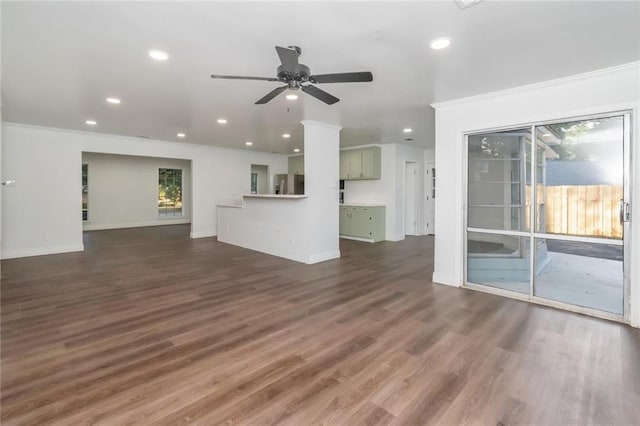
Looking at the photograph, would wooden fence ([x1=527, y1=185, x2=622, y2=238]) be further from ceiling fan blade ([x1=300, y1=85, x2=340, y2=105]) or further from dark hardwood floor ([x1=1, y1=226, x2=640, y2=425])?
ceiling fan blade ([x1=300, y1=85, x2=340, y2=105])

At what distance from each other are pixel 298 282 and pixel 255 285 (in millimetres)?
564

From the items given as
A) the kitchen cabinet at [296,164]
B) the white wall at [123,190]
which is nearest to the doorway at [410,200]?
the kitchen cabinet at [296,164]

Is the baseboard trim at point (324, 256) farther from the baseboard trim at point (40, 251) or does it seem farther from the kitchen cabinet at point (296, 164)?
the baseboard trim at point (40, 251)

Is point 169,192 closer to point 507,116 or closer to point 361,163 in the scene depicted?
point 361,163

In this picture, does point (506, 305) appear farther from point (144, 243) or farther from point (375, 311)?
point (144, 243)

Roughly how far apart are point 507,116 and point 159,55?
362 cm

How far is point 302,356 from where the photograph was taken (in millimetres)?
2264

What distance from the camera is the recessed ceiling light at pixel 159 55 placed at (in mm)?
2594

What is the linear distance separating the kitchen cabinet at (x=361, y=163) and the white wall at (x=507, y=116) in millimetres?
→ 3371

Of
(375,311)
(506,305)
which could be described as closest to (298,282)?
(375,311)

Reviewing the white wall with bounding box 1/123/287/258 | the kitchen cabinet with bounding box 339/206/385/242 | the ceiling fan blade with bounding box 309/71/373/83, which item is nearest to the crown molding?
the ceiling fan blade with bounding box 309/71/373/83

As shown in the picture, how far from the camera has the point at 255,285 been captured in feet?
13.1

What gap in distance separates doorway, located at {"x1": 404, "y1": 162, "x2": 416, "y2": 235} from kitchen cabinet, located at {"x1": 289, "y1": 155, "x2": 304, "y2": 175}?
298 cm

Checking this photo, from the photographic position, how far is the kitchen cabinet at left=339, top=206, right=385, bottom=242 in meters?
7.22
